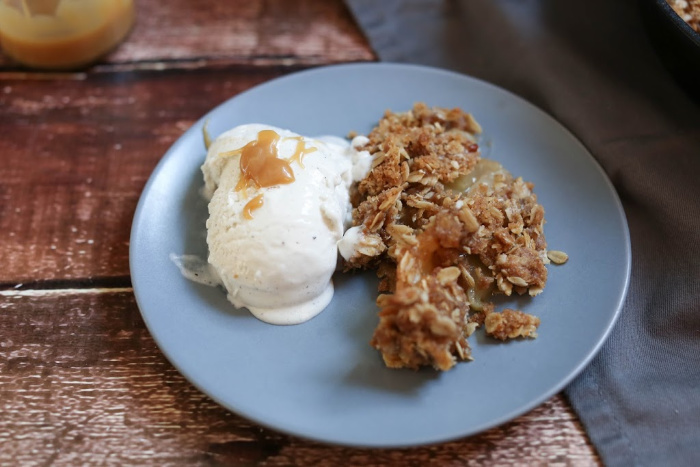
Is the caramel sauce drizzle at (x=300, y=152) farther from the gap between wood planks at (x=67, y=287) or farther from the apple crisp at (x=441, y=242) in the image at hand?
the gap between wood planks at (x=67, y=287)

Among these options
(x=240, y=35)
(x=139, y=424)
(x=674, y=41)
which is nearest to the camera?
(x=139, y=424)

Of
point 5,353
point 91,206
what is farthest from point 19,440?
point 91,206

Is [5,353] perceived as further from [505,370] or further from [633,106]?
[633,106]

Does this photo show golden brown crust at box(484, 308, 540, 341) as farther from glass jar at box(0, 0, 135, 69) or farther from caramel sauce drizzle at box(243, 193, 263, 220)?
glass jar at box(0, 0, 135, 69)

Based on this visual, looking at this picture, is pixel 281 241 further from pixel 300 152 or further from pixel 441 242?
pixel 441 242

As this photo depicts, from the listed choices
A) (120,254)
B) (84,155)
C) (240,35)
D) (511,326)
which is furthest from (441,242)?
(240,35)

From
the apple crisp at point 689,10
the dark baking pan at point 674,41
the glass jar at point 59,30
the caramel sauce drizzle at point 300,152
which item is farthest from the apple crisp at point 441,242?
the glass jar at point 59,30

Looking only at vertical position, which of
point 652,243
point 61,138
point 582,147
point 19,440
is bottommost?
point 19,440
